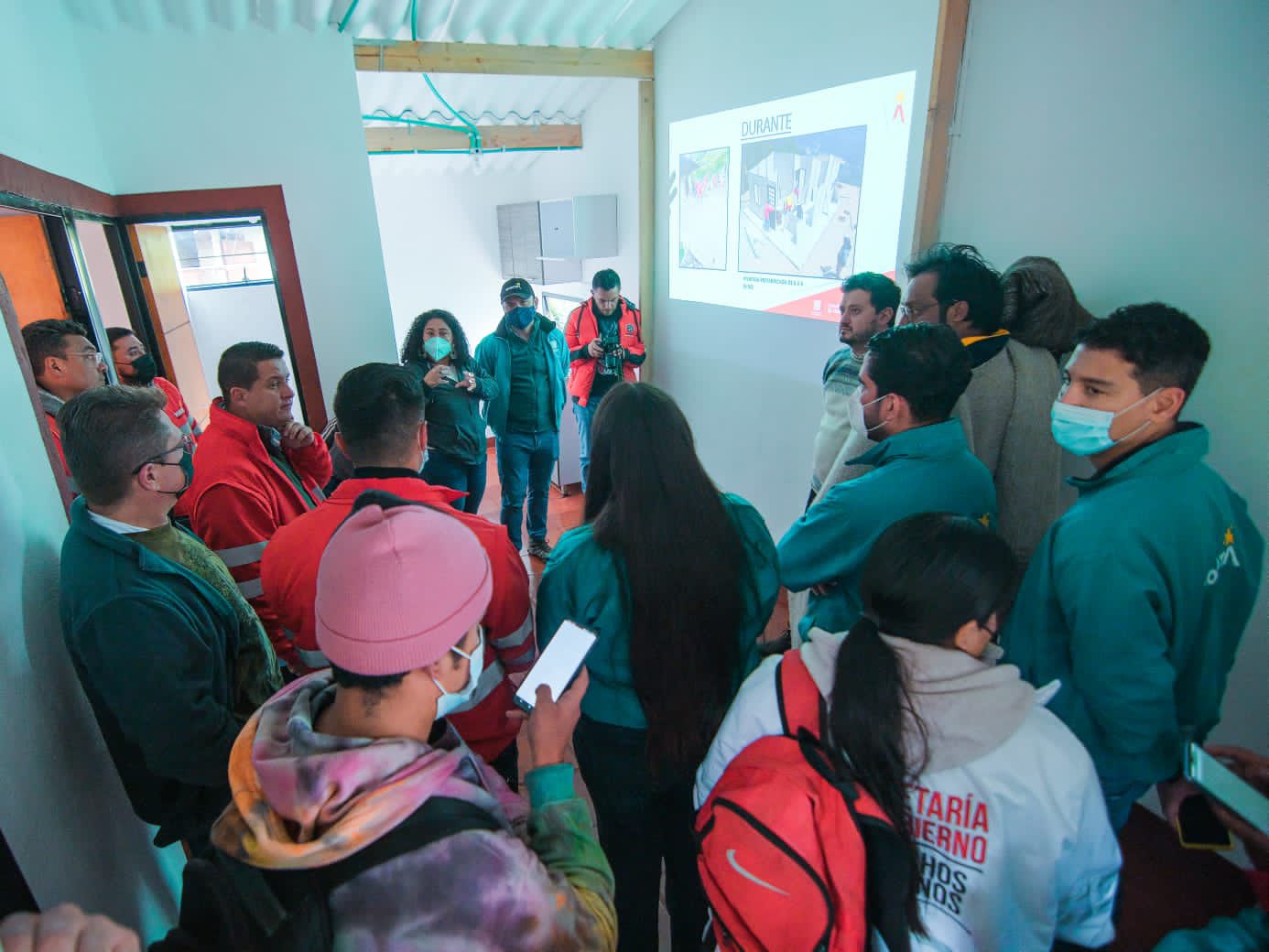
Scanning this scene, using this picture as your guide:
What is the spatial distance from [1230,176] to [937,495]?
1202mm

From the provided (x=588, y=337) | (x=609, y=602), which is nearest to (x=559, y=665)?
(x=609, y=602)

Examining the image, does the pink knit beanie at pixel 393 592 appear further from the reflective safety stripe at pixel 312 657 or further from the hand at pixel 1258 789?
the hand at pixel 1258 789

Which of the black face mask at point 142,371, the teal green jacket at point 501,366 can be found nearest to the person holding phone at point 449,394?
the teal green jacket at point 501,366

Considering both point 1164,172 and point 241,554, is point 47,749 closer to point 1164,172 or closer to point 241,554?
point 241,554

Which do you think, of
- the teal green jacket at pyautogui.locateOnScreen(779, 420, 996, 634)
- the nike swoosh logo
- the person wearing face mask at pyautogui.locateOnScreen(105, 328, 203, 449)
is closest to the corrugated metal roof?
the person wearing face mask at pyautogui.locateOnScreen(105, 328, 203, 449)

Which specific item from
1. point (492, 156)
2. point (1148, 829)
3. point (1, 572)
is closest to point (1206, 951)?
point (1148, 829)

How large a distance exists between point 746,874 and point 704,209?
12.7ft

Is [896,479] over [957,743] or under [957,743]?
over

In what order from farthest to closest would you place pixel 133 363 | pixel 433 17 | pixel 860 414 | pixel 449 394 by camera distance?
pixel 433 17
pixel 449 394
pixel 133 363
pixel 860 414

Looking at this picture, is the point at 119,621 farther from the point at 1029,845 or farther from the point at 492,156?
the point at 492,156

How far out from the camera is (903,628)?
92cm

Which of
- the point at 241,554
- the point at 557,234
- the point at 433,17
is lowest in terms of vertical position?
the point at 241,554

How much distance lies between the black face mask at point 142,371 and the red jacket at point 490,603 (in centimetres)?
190

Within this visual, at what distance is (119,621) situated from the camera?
1131mm
